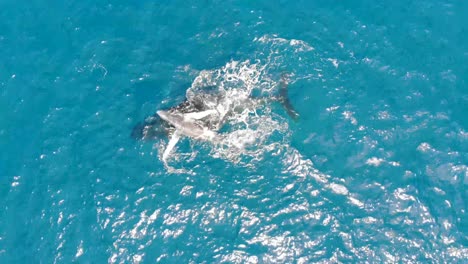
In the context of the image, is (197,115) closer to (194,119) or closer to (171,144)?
(194,119)

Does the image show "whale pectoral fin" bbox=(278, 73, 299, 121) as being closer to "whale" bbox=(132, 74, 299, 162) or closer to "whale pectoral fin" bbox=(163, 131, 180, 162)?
"whale" bbox=(132, 74, 299, 162)

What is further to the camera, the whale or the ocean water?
the whale

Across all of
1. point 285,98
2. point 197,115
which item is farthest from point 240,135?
point 285,98

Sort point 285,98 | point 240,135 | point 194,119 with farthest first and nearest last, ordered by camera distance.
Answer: point 285,98, point 194,119, point 240,135

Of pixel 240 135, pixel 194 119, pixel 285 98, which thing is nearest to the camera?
pixel 240 135

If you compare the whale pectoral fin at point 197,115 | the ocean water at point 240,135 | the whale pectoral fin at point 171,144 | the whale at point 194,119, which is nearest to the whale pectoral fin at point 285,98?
the whale at point 194,119

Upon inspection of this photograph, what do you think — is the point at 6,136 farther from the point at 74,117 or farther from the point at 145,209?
the point at 145,209

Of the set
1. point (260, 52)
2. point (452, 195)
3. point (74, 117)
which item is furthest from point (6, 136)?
point (452, 195)

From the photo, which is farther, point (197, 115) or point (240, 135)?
point (197, 115)

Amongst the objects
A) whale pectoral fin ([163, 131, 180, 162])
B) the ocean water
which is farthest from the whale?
the ocean water
